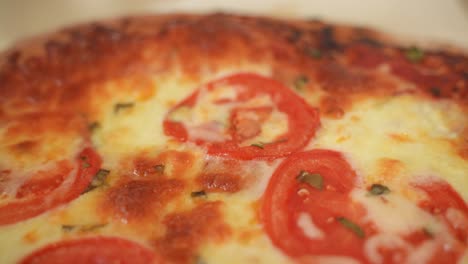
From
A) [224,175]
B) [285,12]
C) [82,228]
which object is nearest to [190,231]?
[224,175]

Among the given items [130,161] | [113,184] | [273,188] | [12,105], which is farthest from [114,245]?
[12,105]

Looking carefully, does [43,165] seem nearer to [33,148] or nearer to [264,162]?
[33,148]

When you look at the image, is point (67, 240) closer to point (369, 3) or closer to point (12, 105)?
point (12, 105)

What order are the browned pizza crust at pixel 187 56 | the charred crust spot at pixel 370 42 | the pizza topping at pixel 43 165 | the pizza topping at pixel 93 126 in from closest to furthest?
the pizza topping at pixel 43 165, the pizza topping at pixel 93 126, the browned pizza crust at pixel 187 56, the charred crust spot at pixel 370 42

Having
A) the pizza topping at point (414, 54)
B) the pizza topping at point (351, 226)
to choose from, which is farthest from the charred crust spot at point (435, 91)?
the pizza topping at point (351, 226)

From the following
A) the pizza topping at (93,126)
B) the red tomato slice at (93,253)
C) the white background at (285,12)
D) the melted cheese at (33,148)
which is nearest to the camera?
the red tomato slice at (93,253)

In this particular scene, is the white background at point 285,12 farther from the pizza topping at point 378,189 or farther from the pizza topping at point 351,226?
the pizza topping at point 351,226

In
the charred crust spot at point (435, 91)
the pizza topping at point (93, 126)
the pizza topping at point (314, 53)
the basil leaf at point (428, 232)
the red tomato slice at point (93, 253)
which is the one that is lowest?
the red tomato slice at point (93, 253)
